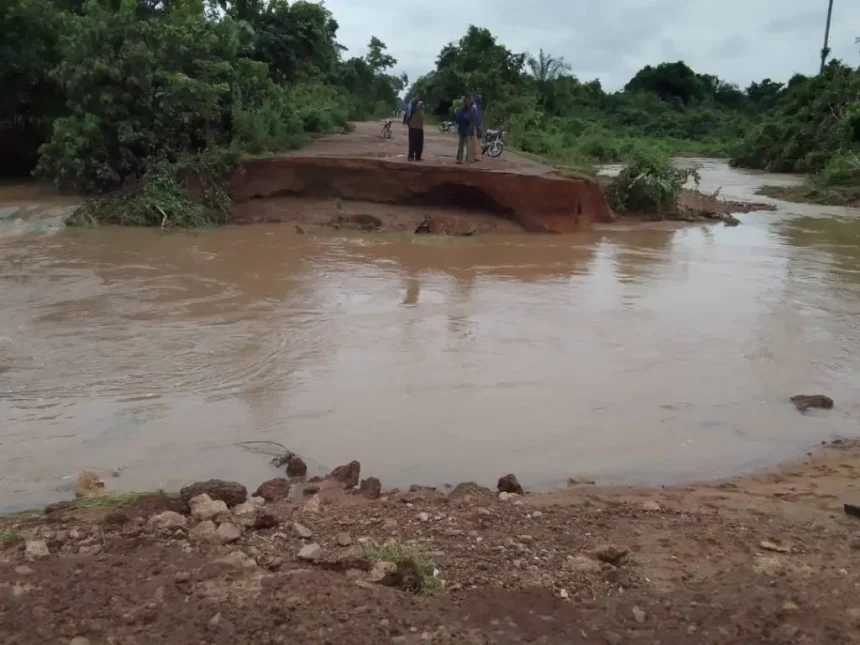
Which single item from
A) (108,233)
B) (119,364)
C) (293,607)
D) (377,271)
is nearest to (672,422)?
(293,607)

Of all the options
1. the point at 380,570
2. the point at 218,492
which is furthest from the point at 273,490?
the point at 380,570

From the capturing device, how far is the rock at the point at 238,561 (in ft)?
11.2

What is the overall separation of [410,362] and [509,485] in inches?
109

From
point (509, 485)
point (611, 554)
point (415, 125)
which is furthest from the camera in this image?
point (415, 125)

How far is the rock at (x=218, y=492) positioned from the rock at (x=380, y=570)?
3.74 feet

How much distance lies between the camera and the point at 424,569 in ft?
11.2

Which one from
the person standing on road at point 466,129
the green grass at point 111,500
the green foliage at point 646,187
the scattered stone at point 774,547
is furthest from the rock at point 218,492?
the green foliage at point 646,187

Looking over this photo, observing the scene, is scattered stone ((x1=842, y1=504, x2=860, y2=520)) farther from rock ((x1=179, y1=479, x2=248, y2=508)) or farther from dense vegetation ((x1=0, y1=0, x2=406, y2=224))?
dense vegetation ((x1=0, y1=0, x2=406, y2=224))

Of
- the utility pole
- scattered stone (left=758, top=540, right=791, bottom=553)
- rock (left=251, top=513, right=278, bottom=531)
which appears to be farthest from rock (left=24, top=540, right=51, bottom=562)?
the utility pole

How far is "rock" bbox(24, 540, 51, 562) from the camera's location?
11.4 feet

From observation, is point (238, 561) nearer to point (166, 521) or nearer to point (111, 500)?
point (166, 521)

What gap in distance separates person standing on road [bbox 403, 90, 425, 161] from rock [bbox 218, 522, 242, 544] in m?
12.8

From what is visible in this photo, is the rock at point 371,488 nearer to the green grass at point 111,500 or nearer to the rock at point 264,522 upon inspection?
the rock at point 264,522

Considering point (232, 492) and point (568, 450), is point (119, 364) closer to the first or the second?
point (232, 492)
